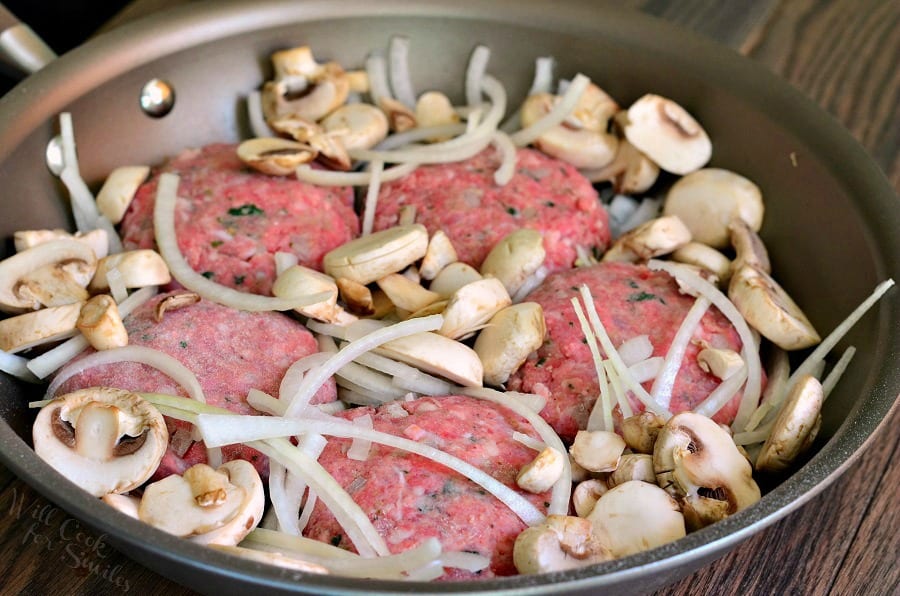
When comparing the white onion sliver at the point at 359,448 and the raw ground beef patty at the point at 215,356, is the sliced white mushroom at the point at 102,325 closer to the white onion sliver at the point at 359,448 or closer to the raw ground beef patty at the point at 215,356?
the raw ground beef patty at the point at 215,356

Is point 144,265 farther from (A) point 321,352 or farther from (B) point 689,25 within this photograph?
(B) point 689,25

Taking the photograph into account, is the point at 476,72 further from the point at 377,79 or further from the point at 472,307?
the point at 472,307

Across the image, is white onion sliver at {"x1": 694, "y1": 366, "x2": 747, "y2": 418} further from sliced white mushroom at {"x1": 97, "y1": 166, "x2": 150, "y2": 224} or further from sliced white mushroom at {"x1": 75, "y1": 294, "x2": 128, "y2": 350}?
sliced white mushroom at {"x1": 97, "y1": 166, "x2": 150, "y2": 224}

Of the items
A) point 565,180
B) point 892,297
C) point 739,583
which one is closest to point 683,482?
point 739,583

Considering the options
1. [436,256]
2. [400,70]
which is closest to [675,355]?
[436,256]

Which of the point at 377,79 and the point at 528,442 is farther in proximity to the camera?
the point at 377,79

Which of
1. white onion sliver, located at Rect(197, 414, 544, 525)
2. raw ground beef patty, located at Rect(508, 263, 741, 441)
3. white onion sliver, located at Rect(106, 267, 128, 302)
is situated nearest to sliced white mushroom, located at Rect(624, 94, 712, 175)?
raw ground beef patty, located at Rect(508, 263, 741, 441)

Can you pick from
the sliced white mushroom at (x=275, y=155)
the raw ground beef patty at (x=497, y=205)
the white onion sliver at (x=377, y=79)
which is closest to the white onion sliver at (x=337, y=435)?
the raw ground beef patty at (x=497, y=205)
